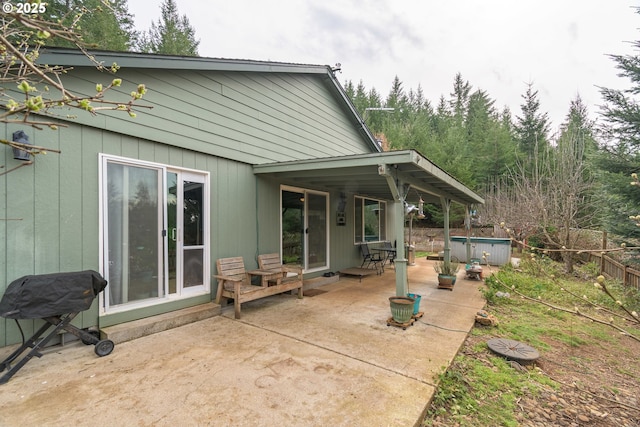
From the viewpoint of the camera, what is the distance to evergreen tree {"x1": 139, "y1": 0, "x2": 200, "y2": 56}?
51.6ft

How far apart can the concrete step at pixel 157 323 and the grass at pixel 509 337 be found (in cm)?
311

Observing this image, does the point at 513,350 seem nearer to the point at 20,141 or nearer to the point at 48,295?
the point at 48,295

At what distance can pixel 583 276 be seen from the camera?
7.54m

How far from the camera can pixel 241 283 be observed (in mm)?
4789

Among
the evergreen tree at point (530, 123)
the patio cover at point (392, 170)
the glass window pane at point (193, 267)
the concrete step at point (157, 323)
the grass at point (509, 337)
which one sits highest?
the evergreen tree at point (530, 123)

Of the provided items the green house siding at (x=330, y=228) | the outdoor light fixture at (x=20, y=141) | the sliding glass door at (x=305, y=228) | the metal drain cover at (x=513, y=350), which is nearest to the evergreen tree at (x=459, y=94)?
the green house siding at (x=330, y=228)

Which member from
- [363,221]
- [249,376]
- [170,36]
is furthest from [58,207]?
[170,36]

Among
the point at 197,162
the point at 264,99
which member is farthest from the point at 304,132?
the point at 197,162

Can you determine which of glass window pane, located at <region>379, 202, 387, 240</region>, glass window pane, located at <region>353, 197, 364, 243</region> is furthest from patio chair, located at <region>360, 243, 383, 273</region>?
glass window pane, located at <region>379, 202, 387, 240</region>

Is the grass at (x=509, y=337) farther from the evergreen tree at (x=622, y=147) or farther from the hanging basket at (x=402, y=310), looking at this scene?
the evergreen tree at (x=622, y=147)

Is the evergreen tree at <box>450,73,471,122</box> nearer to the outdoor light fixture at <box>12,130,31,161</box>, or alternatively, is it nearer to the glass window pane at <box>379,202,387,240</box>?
the glass window pane at <box>379,202,387,240</box>

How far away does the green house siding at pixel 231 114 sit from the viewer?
3.75 meters

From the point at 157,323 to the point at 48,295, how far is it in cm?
122

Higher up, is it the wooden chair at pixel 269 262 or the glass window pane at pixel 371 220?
the glass window pane at pixel 371 220
